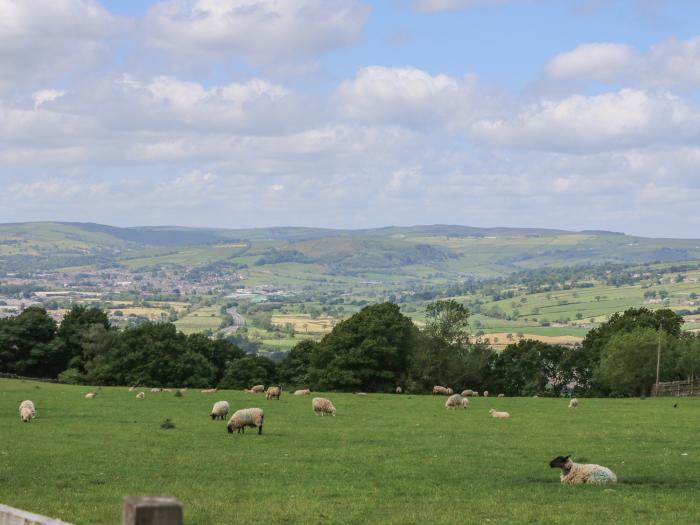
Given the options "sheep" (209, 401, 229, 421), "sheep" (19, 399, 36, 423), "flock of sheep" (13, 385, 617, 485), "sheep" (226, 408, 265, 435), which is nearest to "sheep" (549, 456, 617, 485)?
"flock of sheep" (13, 385, 617, 485)

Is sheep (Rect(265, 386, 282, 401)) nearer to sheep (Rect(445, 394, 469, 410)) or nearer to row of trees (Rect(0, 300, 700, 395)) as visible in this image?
sheep (Rect(445, 394, 469, 410))

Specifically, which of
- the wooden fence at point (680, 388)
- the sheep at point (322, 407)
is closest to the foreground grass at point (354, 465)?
the sheep at point (322, 407)

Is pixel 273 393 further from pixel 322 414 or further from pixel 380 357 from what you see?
pixel 380 357

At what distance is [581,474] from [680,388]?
58118mm

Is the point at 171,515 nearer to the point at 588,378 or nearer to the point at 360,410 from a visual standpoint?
the point at 360,410

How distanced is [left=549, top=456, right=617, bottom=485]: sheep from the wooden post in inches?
690

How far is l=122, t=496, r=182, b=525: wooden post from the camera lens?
262 inches

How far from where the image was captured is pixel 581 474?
890 inches

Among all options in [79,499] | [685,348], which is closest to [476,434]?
[79,499]

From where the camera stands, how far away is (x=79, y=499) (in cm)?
1895

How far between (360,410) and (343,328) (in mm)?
41429

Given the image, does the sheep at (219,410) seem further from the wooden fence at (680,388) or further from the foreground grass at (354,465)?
the wooden fence at (680,388)

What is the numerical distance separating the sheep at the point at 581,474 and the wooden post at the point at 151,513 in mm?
17536

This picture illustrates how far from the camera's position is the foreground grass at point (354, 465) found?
1809cm
